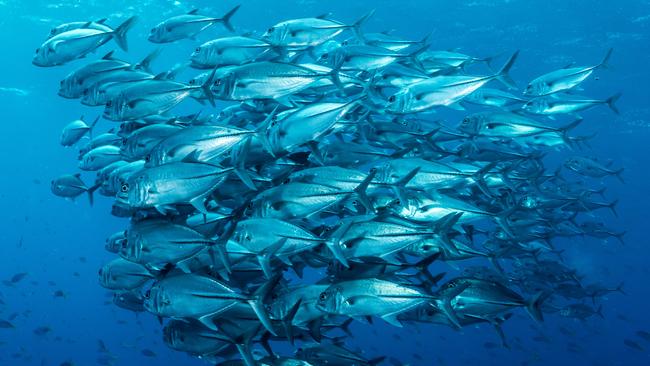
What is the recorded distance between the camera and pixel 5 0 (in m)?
24.0

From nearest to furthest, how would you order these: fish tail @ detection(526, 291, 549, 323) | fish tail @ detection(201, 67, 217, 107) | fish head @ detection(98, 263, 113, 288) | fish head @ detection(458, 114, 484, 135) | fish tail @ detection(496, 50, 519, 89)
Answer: fish tail @ detection(526, 291, 549, 323)
fish tail @ detection(201, 67, 217, 107)
fish head @ detection(98, 263, 113, 288)
fish tail @ detection(496, 50, 519, 89)
fish head @ detection(458, 114, 484, 135)

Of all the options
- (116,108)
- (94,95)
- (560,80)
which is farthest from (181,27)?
(560,80)

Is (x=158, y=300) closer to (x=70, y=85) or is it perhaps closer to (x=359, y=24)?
(x=70, y=85)

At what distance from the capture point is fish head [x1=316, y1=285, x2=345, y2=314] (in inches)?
149

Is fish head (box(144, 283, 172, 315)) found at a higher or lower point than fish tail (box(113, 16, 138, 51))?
lower

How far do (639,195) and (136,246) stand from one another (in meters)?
47.3

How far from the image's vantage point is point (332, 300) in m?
3.82

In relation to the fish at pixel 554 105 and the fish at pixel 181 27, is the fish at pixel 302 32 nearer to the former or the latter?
the fish at pixel 181 27

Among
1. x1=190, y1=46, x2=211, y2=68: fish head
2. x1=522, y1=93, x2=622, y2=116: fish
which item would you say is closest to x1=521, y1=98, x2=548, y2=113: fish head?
x1=522, y1=93, x2=622, y2=116: fish

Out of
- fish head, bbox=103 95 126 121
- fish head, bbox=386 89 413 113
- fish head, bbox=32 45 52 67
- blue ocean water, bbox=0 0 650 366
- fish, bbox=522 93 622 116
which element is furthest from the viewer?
blue ocean water, bbox=0 0 650 366

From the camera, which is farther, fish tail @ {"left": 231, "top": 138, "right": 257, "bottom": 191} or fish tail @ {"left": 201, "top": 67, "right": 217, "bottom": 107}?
fish tail @ {"left": 201, "top": 67, "right": 217, "bottom": 107}

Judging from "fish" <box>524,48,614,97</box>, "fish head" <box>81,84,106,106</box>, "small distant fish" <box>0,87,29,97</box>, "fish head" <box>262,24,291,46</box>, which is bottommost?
"small distant fish" <box>0,87,29,97</box>

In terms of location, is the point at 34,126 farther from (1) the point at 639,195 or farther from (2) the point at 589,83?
(1) the point at 639,195

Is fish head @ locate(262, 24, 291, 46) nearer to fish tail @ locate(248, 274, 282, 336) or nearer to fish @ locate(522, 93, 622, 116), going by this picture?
fish tail @ locate(248, 274, 282, 336)
